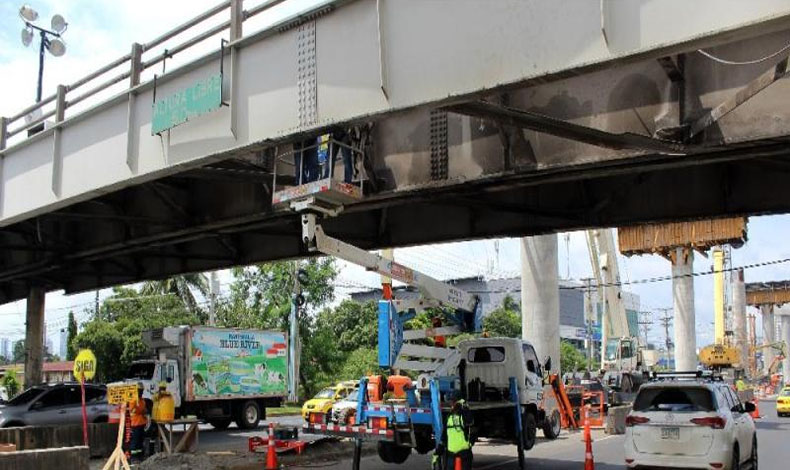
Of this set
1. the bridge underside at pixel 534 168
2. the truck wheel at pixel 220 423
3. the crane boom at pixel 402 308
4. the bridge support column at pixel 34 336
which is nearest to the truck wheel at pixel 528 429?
the crane boom at pixel 402 308

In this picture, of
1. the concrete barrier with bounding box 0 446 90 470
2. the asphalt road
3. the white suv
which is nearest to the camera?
the concrete barrier with bounding box 0 446 90 470

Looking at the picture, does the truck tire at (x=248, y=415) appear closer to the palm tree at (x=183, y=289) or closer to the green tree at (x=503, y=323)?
the palm tree at (x=183, y=289)

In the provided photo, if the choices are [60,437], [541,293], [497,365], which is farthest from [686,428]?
[541,293]

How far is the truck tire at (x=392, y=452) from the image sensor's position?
14836mm

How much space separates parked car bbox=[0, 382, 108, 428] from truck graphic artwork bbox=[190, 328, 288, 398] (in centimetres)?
411

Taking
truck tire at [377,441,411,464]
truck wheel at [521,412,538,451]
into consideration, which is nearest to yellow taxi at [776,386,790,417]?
truck wheel at [521,412,538,451]

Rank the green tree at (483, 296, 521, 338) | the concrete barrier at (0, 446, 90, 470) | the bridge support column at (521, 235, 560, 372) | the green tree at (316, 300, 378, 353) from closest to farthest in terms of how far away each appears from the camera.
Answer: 1. the concrete barrier at (0, 446, 90, 470)
2. the bridge support column at (521, 235, 560, 372)
3. the green tree at (316, 300, 378, 353)
4. the green tree at (483, 296, 521, 338)

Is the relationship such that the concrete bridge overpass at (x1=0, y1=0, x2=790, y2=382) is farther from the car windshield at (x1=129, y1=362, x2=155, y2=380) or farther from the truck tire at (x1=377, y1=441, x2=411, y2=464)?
the car windshield at (x1=129, y1=362, x2=155, y2=380)

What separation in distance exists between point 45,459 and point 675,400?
32.4 ft

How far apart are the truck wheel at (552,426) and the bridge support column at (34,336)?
15764 mm

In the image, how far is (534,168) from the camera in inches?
393

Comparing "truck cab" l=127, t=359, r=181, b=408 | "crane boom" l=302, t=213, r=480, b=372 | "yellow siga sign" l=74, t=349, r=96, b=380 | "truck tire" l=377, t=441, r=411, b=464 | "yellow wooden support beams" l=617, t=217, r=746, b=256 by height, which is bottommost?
"truck tire" l=377, t=441, r=411, b=464

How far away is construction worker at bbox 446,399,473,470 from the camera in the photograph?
37.7 ft

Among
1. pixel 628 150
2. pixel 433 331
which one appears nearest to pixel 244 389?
pixel 433 331
